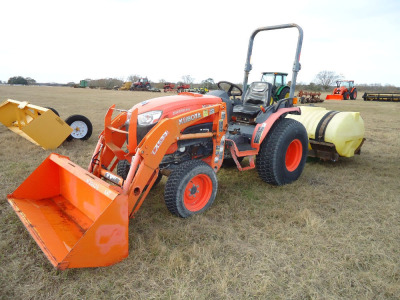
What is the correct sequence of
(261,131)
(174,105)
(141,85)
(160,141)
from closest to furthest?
(160,141) → (174,105) → (261,131) → (141,85)

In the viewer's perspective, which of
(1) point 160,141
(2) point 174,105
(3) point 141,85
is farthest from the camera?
(3) point 141,85

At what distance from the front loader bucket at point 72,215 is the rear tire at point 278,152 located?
7.44 ft

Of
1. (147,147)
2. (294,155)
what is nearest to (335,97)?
(294,155)

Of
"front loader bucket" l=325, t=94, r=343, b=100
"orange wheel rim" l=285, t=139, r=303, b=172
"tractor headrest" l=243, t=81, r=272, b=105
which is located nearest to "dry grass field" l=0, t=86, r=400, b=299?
"orange wheel rim" l=285, t=139, r=303, b=172

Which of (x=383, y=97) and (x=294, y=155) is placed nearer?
(x=294, y=155)

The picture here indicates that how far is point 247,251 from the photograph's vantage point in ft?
8.87

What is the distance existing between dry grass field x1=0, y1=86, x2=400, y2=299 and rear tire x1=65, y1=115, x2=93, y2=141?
2496 millimetres

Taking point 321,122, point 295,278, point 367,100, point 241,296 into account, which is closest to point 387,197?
point 321,122

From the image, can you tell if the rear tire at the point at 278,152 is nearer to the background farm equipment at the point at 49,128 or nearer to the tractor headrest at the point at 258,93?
the tractor headrest at the point at 258,93

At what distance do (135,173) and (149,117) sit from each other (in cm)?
67

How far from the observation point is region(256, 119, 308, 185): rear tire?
4.02 metres

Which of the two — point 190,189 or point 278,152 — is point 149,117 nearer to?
point 190,189

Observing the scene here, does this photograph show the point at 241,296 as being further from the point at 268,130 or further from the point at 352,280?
A: the point at 268,130

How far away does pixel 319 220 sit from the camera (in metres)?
3.32
